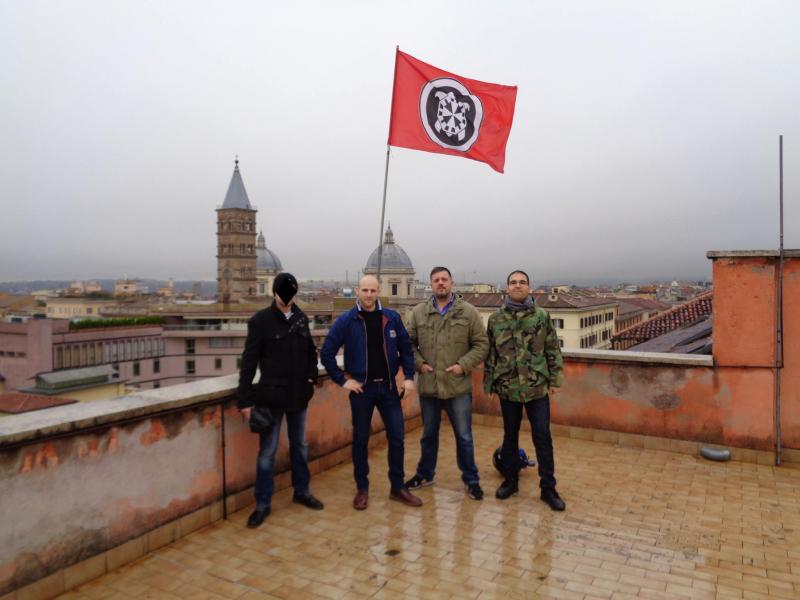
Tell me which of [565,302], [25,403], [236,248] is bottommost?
[25,403]

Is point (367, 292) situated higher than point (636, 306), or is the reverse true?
point (367, 292)

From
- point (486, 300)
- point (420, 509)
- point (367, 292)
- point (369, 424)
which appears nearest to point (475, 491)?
point (420, 509)

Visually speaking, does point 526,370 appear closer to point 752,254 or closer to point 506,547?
point 506,547

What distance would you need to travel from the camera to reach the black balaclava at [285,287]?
3.80 m

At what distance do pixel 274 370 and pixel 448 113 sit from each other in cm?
377

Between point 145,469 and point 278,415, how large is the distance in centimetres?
88

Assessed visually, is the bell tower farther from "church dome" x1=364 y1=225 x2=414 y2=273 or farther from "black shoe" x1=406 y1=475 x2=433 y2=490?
"black shoe" x1=406 y1=475 x2=433 y2=490

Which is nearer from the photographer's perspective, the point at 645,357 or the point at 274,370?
the point at 274,370

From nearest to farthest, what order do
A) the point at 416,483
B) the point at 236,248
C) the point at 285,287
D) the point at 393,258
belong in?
the point at 285,287
the point at 416,483
the point at 236,248
the point at 393,258

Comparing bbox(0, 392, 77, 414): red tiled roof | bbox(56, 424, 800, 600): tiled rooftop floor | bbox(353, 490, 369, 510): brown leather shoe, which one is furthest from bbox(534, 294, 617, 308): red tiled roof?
bbox(353, 490, 369, 510): brown leather shoe

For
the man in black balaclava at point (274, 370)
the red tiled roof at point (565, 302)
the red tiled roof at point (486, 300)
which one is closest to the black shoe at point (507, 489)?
the man in black balaclava at point (274, 370)

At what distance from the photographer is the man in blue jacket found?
4133 mm

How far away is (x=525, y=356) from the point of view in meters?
4.23

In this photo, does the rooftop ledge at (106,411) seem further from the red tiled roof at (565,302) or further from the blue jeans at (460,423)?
the red tiled roof at (565,302)
